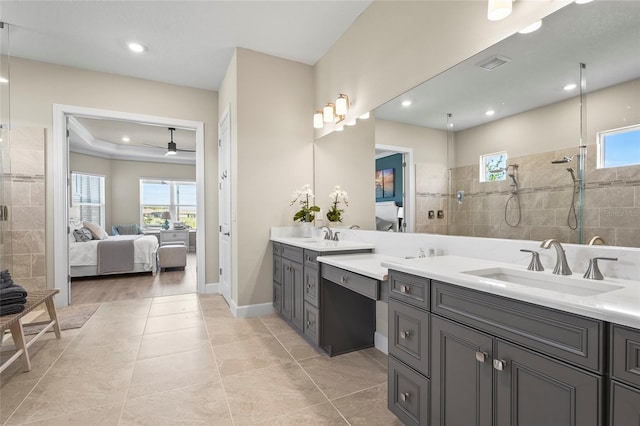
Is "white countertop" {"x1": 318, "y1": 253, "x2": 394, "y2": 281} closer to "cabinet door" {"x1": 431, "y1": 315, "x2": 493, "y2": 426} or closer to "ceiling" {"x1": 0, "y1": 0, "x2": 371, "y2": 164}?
"cabinet door" {"x1": 431, "y1": 315, "x2": 493, "y2": 426}

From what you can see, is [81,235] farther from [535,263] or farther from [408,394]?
[535,263]

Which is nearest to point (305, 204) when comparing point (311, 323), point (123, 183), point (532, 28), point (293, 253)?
point (293, 253)

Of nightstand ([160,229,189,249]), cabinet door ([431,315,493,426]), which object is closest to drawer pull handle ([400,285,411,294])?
cabinet door ([431,315,493,426])

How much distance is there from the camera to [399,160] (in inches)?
93.4

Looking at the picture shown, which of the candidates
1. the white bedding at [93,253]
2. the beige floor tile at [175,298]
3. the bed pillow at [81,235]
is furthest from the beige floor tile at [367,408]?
the bed pillow at [81,235]

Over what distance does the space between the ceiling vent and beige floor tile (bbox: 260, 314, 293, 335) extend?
102 inches

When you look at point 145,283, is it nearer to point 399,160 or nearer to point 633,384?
point 399,160

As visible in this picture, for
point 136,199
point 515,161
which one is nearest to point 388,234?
point 515,161

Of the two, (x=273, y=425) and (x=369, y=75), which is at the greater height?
(x=369, y=75)

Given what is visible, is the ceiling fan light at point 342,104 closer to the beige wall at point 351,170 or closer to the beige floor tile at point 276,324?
the beige wall at point 351,170

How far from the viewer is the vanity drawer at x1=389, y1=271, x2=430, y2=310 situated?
4.48 feet

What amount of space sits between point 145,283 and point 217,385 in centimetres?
362

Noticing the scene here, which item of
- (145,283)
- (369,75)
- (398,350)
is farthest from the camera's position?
(145,283)

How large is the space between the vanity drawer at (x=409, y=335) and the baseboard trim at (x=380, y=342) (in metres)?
0.93
